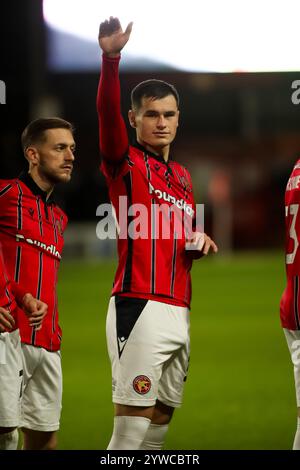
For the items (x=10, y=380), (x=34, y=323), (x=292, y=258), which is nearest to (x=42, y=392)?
(x=10, y=380)

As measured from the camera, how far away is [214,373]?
7.42 meters

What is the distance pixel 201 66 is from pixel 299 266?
1.27 m

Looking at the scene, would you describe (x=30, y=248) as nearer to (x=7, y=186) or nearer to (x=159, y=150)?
(x=7, y=186)

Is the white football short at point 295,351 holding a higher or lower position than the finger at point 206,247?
lower

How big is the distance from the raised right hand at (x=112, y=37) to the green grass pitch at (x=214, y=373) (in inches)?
95.9

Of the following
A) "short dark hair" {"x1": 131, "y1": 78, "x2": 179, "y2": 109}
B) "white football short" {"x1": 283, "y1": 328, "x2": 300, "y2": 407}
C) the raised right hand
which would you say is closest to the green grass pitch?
"white football short" {"x1": 283, "y1": 328, "x2": 300, "y2": 407}

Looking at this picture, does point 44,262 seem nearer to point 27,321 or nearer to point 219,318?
point 27,321

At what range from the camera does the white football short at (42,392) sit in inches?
136

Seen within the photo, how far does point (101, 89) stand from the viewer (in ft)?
10.3

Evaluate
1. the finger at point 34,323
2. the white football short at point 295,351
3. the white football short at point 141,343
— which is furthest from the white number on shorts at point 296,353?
the finger at point 34,323

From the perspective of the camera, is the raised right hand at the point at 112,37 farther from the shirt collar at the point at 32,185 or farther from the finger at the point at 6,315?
the finger at the point at 6,315

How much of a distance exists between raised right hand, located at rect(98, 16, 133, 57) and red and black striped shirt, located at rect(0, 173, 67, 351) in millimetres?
687

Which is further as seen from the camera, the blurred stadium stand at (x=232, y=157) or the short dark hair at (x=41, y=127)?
the blurred stadium stand at (x=232, y=157)
